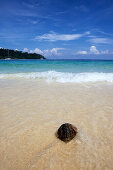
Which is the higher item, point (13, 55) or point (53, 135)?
point (13, 55)

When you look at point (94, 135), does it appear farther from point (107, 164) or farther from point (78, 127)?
point (107, 164)

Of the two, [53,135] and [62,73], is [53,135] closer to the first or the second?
[53,135]

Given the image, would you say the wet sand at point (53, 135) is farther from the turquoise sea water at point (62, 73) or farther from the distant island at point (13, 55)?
the distant island at point (13, 55)

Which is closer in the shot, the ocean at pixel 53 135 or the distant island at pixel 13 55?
the ocean at pixel 53 135

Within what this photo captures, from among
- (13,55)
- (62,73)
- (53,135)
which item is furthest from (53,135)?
(13,55)

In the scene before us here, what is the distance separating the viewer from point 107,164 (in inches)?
79.7

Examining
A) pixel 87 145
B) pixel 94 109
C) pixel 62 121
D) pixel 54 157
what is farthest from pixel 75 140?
pixel 94 109

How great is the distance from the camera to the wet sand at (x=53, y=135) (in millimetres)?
2062

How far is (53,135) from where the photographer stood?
2.71 m

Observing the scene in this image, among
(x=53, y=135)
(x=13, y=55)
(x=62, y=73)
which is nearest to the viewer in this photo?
(x=53, y=135)

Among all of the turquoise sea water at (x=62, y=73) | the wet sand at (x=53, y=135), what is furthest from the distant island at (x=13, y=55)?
the wet sand at (x=53, y=135)

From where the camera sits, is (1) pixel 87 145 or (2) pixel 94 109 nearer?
(1) pixel 87 145

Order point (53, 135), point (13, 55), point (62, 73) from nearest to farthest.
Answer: point (53, 135)
point (62, 73)
point (13, 55)

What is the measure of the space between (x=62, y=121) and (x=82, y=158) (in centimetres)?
119
